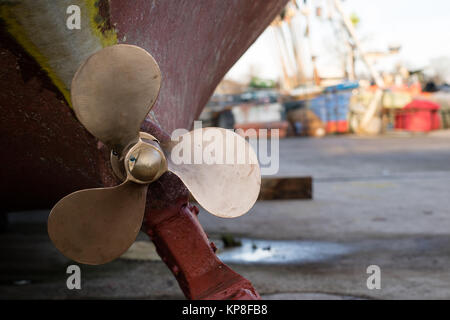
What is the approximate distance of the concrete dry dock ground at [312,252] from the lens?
2.73 m

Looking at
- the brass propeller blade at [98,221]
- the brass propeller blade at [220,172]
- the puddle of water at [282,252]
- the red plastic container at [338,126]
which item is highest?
the red plastic container at [338,126]

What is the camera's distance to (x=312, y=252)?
11.3ft

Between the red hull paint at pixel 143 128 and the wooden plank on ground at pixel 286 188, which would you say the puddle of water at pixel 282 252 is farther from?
the wooden plank on ground at pixel 286 188

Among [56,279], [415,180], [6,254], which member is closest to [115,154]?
[56,279]

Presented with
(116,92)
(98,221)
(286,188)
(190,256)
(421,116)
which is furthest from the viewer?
(421,116)

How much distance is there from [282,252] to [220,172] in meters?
1.74

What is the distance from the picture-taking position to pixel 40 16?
1.72m

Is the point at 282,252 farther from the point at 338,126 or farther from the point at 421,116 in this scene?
the point at 338,126

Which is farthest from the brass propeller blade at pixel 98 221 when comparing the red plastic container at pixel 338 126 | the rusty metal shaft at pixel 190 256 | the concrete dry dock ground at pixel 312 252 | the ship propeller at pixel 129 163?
the red plastic container at pixel 338 126

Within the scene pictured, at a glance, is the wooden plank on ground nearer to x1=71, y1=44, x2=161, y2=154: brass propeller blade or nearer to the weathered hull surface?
the weathered hull surface

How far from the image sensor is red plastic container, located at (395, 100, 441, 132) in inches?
620

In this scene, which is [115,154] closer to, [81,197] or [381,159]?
[81,197]

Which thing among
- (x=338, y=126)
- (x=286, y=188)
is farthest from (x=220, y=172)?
(x=338, y=126)

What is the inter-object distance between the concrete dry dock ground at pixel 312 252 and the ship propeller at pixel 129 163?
93 cm
